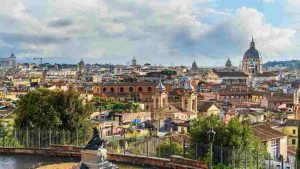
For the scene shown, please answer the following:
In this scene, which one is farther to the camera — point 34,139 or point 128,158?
point 34,139

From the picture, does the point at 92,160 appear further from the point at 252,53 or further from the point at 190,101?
the point at 252,53

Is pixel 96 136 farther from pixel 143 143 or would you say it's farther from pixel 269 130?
pixel 269 130

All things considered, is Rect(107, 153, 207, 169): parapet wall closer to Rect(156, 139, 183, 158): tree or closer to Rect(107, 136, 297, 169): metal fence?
Rect(107, 136, 297, 169): metal fence

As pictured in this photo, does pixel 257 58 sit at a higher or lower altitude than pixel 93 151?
higher

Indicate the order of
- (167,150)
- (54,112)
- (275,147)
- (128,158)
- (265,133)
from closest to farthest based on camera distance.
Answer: (128,158) < (167,150) < (54,112) < (275,147) < (265,133)

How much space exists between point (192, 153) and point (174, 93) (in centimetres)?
5789

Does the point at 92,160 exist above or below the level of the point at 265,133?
above

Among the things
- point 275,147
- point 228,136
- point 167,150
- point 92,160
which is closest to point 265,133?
point 275,147

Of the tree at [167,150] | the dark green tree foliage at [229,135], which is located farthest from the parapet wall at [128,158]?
the dark green tree foliage at [229,135]

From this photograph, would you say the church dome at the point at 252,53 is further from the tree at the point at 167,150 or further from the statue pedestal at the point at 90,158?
the statue pedestal at the point at 90,158

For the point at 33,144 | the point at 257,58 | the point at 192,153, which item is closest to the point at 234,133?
the point at 192,153

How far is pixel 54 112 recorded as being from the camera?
Answer: 2556cm

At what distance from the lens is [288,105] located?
66.5 metres

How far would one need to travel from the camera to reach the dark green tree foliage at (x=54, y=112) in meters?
25.5
